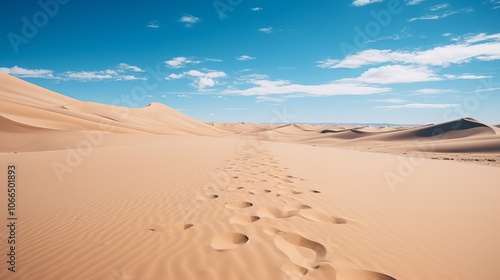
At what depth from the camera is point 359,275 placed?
105 inches

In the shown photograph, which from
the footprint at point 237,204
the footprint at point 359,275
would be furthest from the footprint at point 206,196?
the footprint at point 359,275

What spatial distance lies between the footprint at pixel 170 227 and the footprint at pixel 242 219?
686 mm

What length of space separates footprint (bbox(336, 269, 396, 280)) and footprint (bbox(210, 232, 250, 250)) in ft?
4.12

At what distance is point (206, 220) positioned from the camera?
4.11 metres

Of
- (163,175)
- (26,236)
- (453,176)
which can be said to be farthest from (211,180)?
(453,176)

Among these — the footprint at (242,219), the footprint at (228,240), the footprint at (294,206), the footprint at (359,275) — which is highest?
the footprint at (294,206)

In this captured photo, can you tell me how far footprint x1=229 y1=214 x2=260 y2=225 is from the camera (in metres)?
4.05

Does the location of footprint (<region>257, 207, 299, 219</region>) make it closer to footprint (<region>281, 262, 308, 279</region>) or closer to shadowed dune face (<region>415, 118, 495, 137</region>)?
footprint (<region>281, 262, 308, 279</region>)

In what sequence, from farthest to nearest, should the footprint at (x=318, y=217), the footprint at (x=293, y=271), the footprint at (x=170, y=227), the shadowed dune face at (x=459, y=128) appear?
the shadowed dune face at (x=459, y=128)
the footprint at (x=318, y=217)
the footprint at (x=170, y=227)
the footprint at (x=293, y=271)

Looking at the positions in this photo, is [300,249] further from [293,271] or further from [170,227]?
[170,227]

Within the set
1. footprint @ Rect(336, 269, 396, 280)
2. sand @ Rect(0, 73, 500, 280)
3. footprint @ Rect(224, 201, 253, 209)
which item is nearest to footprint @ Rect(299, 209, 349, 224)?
sand @ Rect(0, 73, 500, 280)

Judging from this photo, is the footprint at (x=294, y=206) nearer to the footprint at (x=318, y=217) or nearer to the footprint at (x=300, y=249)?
the footprint at (x=318, y=217)

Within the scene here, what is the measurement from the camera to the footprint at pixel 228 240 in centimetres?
324

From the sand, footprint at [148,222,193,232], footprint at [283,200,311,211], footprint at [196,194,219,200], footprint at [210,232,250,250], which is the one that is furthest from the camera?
footprint at [196,194,219,200]
